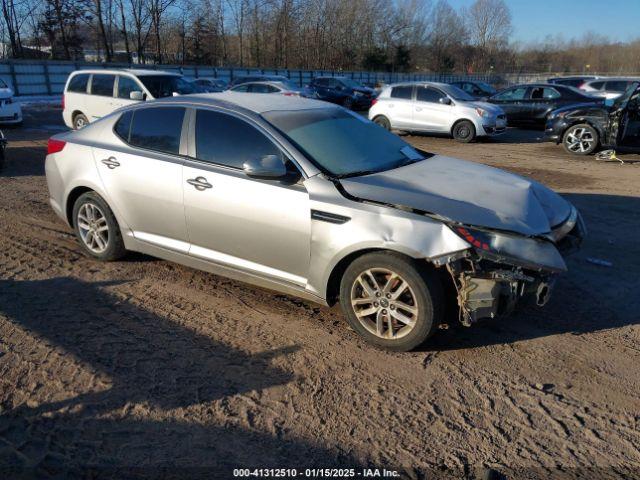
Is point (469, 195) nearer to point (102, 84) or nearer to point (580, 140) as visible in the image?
point (580, 140)

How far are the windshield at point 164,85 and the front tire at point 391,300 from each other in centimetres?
1015

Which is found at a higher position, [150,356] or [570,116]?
[570,116]

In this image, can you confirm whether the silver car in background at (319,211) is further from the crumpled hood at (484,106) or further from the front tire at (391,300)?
the crumpled hood at (484,106)

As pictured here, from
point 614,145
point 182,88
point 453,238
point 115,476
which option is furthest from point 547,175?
point 115,476

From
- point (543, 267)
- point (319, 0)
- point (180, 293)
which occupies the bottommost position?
point (180, 293)

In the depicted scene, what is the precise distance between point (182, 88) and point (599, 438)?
12359 mm

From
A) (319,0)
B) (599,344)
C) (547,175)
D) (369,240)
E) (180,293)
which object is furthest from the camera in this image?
(319,0)

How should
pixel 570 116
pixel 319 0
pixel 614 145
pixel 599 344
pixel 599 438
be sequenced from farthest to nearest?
pixel 319 0 → pixel 570 116 → pixel 614 145 → pixel 599 344 → pixel 599 438

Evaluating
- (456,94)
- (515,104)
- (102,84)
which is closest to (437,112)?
(456,94)

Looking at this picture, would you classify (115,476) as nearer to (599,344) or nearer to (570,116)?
(599,344)

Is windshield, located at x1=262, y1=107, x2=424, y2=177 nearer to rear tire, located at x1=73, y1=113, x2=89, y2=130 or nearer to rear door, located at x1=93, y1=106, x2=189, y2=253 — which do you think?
rear door, located at x1=93, y1=106, x2=189, y2=253

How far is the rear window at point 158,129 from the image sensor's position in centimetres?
464

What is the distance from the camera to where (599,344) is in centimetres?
381

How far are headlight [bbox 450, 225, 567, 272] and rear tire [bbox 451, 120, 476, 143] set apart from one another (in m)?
12.5
